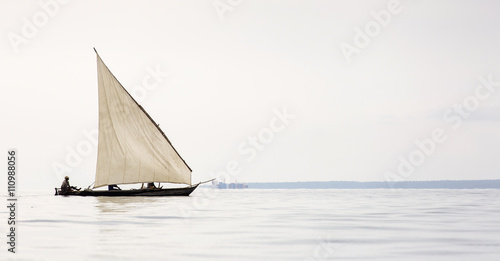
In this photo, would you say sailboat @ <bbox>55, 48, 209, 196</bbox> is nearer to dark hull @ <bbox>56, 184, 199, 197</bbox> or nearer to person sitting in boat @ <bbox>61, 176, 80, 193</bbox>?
dark hull @ <bbox>56, 184, 199, 197</bbox>

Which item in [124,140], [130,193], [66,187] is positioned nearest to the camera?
[124,140]

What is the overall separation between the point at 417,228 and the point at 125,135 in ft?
128

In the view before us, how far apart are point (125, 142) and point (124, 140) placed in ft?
0.67

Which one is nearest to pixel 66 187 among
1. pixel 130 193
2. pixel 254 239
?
pixel 130 193

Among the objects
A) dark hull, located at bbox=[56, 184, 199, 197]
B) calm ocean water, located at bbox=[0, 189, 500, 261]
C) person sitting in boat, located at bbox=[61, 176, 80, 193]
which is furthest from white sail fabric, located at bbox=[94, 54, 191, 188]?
calm ocean water, located at bbox=[0, 189, 500, 261]

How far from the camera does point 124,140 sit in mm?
61625

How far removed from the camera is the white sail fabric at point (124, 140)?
6125cm

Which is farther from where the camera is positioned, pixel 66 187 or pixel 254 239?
pixel 66 187

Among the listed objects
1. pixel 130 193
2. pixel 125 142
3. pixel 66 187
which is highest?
pixel 125 142

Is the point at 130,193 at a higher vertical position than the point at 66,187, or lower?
lower

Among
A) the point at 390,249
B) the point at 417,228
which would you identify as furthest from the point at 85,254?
the point at 417,228

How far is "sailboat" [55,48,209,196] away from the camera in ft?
201

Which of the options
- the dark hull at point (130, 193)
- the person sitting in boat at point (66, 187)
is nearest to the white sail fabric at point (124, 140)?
the dark hull at point (130, 193)

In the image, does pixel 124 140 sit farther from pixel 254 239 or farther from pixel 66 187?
pixel 254 239
